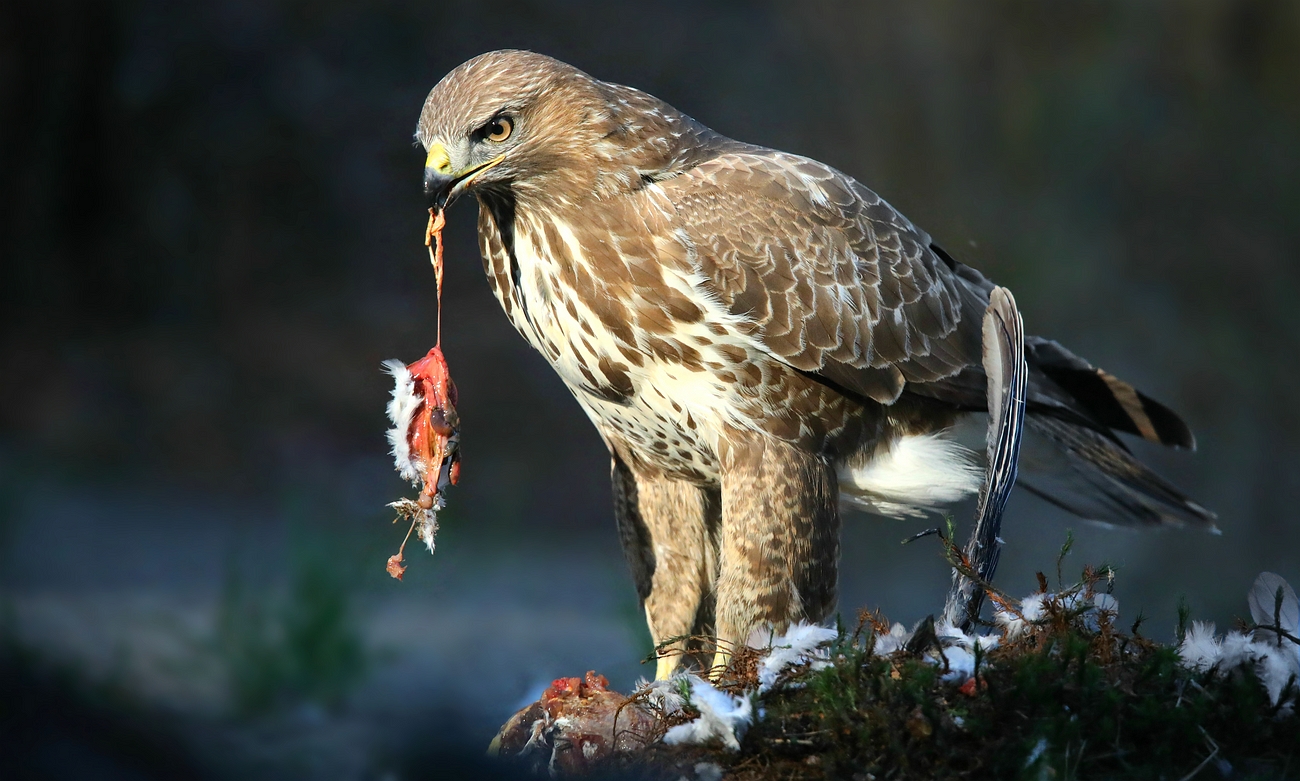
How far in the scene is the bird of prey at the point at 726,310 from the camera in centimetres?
149

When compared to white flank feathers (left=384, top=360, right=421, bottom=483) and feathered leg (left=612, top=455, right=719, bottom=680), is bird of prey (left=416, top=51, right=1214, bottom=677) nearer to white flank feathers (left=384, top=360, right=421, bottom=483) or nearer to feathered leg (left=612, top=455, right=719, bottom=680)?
feathered leg (left=612, top=455, right=719, bottom=680)

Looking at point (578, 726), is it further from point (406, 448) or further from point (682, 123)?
point (682, 123)

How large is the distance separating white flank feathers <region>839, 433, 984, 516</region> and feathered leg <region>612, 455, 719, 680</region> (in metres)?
0.24

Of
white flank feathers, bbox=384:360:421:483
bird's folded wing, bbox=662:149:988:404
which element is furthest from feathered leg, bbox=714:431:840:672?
white flank feathers, bbox=384:360:421:483

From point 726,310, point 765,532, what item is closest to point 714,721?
point 765,532

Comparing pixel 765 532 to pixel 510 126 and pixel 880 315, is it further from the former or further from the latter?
pixel 510 126

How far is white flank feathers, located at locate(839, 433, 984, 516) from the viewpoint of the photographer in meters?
1.71

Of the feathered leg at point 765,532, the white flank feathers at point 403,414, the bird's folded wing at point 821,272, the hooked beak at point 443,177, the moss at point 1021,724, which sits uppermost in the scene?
the hooked beak at point 443,177

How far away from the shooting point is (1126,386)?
186cm

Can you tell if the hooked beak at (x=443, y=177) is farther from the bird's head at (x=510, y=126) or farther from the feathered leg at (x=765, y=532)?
the feathered leg at (x=765, y=532)

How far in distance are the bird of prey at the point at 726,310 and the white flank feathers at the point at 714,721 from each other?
0.34 m

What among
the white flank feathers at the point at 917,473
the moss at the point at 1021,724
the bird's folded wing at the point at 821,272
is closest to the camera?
the moss at the point at 1021,724

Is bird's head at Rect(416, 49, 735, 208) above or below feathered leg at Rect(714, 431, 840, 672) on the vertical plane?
above

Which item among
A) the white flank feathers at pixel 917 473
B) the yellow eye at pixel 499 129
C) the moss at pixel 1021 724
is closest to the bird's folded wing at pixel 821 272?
the white flank feathers at pixel 917 473
